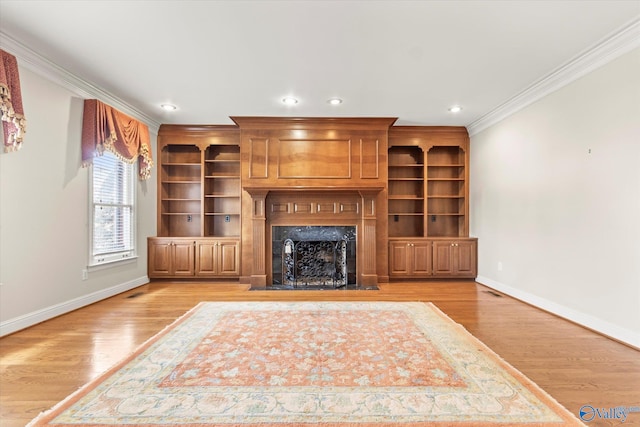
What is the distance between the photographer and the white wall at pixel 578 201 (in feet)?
8.54

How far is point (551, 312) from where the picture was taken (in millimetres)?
3371

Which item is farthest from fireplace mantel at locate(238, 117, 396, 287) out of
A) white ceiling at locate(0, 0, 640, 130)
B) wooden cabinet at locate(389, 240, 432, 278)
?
white ceiling at locate(0, 0, 640, 130)

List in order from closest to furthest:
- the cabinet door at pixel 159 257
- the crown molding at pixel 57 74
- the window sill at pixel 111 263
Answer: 1. the crown molding at pixel 57 74
2. the window sill at pixel 111 263
3. the cabinet door at pixel 159 257

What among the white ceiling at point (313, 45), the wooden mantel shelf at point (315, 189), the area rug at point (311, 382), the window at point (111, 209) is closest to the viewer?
the area rug at point (311, 382)

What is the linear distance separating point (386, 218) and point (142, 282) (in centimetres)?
415

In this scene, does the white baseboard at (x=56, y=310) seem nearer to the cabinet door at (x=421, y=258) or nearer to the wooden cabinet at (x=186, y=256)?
the wooden cabinet at (x=186, y=256)

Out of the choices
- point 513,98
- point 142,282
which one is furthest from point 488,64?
point 142,282

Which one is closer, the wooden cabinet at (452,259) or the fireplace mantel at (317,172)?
the fireplace mantel at (317,172)

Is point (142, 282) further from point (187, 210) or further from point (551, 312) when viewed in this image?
point (551, 312)

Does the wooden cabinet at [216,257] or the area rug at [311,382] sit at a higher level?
the wooden cabinet at [216,257]

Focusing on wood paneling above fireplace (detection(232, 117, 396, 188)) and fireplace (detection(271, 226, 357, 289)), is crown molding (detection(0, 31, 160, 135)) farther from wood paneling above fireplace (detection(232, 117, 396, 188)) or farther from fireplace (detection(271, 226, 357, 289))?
fireplace (detection(271, 226, 357, 289))

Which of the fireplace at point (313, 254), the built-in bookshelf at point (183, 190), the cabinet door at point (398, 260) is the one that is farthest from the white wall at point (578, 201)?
the built-in bookshelf at point (183, 190)

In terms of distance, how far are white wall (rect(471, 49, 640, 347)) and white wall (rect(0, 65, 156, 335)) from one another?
5.50 metres

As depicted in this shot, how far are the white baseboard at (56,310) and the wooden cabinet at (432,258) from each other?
13.7 feet
